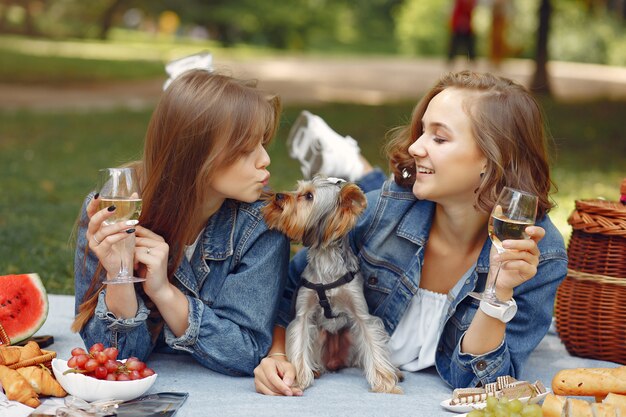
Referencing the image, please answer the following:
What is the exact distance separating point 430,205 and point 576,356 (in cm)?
134

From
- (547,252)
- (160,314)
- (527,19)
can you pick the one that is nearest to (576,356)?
(547,252)

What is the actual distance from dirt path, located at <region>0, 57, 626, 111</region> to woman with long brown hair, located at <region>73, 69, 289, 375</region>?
12938 mm

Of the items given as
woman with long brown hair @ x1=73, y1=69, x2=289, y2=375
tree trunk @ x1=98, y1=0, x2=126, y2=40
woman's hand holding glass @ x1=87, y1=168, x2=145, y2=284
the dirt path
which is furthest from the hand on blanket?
tree trunk @ x1=98, y1=0, x2=126, y2=40

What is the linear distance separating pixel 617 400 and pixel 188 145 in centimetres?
224

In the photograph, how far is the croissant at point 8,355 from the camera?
13.3ft

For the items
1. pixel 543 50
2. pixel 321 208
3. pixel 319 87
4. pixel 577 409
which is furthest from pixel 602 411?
pixel 319 87

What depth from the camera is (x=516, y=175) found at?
4.27 m

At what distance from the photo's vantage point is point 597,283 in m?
4.96

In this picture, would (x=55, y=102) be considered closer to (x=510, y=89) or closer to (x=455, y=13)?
(x=455, y=13)

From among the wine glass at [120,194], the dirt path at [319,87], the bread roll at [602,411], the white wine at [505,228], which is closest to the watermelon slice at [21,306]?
the wine glass at [120,194]

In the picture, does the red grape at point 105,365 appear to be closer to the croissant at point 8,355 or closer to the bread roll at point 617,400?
the croissant at point 8,355

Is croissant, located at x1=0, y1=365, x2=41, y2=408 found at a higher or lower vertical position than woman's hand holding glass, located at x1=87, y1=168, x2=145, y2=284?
lower

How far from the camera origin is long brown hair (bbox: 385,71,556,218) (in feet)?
13.8

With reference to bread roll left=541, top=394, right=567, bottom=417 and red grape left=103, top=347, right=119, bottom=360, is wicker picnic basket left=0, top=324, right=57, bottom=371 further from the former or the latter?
bread roll left=541, top=394, right=567, bottom=417
